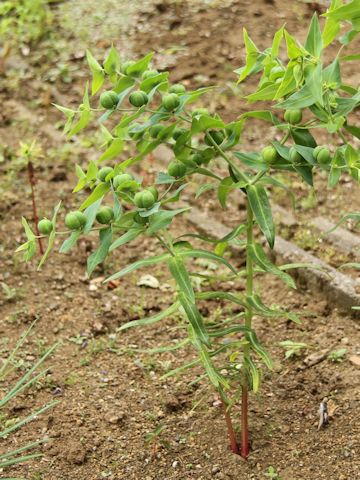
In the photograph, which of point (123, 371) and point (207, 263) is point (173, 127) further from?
point (207, 263)

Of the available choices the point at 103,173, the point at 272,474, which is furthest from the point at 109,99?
the point at 272,474

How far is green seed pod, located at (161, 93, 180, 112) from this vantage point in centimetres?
224

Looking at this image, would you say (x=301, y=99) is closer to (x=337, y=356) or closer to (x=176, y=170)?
(x=176, y=170)

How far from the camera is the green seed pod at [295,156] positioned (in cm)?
226

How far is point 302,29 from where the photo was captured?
5.57 metres

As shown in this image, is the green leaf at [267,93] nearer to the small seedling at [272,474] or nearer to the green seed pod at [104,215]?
the green seed pod at [104,215]

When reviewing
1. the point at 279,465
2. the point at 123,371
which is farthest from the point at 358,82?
the point at 279,465

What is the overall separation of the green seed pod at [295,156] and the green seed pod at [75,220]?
0.61 metres

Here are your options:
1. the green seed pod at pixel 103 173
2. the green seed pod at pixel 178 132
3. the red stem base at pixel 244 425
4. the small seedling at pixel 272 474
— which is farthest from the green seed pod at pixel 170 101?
the small seedling at pixel 272 474

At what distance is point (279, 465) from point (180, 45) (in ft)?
11.9

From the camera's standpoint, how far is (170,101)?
2.24 m

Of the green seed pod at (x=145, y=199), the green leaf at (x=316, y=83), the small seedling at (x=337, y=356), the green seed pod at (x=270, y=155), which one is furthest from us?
the small seedling at (x=337, y=356)

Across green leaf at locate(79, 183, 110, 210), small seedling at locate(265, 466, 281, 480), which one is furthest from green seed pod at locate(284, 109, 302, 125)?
small seedling at locate(265, 466, 281, 480)

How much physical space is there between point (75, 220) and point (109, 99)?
36cm
